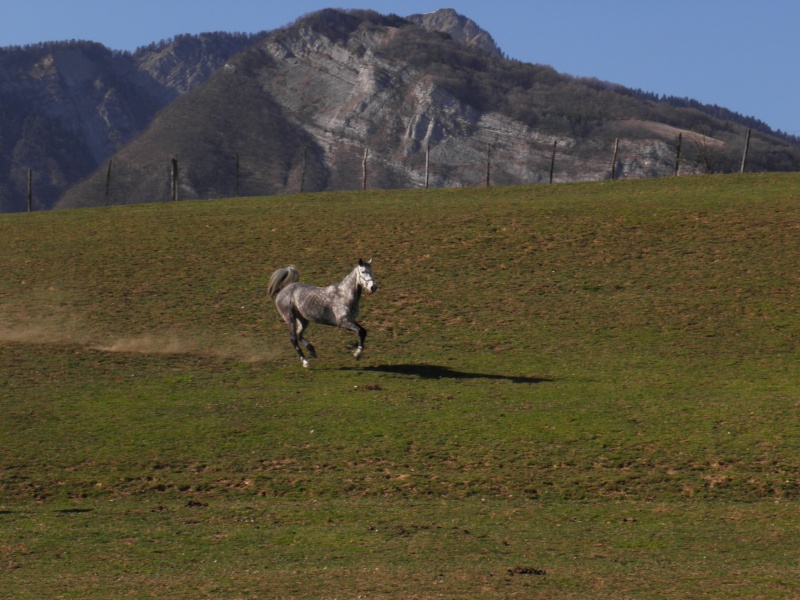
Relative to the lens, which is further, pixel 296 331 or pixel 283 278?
pixel 283 278

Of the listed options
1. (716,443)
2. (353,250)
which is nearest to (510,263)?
(353,250)

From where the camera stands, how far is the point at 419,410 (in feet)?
71.3

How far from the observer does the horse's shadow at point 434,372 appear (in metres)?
24.7

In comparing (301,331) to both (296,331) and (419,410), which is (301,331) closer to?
(296,331)

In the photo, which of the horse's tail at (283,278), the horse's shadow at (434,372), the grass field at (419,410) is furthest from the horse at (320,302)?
the grass field at (419,410)

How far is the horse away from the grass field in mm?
980

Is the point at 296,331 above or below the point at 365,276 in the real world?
below

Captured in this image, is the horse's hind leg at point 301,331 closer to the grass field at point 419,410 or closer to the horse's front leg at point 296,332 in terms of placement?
the horse's front leg at point 296,332

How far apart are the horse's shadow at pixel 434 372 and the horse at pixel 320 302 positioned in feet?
2.40

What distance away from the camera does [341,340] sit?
2927cm

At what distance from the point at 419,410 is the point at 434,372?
372 centimetres

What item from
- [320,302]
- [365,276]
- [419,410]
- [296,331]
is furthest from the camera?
[296,331]

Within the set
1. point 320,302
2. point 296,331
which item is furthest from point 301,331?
point 320,302

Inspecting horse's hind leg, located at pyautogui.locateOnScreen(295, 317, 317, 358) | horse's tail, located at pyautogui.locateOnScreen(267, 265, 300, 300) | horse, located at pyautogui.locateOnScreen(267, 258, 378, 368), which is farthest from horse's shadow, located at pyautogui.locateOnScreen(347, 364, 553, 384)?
horse's tail, located at pyautogui.locateOnScreen(267, 265, 300, 300)
